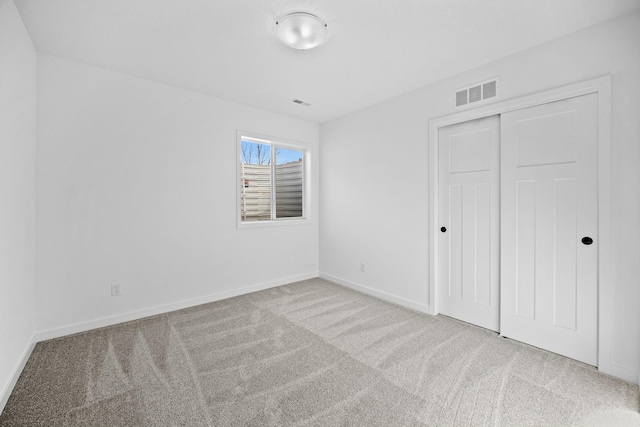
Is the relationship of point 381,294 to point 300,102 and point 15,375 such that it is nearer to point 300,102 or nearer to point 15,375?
point 300,102

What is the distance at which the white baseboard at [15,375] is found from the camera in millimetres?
1719

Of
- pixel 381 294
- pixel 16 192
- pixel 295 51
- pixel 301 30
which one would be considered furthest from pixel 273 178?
Result: pixel 16 192

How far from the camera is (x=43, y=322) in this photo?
2.51 meters

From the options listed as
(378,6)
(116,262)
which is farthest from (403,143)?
(116,262)

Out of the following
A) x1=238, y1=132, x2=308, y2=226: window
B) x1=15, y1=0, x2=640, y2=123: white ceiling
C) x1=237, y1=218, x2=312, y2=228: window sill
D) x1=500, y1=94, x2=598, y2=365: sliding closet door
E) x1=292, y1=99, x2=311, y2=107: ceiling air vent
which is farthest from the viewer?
x1=238, y1=132, x2=308, y2=226: window

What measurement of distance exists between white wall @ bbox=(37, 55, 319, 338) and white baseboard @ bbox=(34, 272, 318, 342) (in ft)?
0.04

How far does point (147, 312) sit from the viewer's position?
3045 millimetres

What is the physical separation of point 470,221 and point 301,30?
2386mm

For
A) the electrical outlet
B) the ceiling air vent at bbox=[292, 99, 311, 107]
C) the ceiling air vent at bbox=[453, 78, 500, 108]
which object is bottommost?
the electrical outlet

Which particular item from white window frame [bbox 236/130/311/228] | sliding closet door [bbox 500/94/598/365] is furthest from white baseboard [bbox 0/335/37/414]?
sliding closet door [bbox 500/94/598/365]

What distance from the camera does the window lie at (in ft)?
13.3

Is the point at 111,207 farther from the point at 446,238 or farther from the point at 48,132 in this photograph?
the point at 446,238

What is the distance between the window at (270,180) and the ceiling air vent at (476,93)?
2343 millimetres

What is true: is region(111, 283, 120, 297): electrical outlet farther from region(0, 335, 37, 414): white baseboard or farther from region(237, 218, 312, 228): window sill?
region(237, 218, 312, 228): window sill
